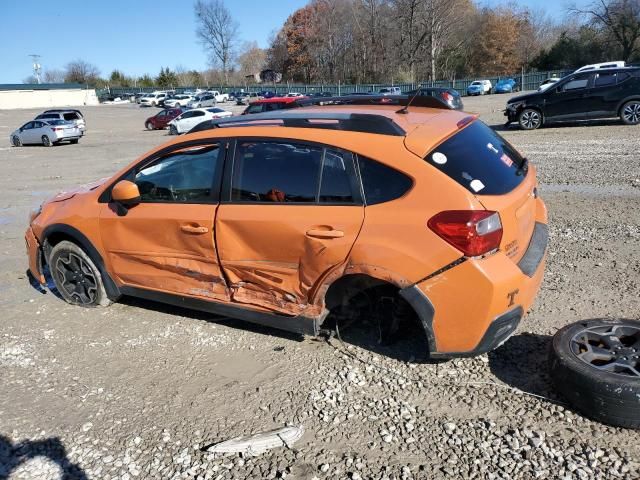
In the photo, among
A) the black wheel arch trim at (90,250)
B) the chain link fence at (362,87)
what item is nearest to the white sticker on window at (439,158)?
the black wheel arch trim at (90,250)

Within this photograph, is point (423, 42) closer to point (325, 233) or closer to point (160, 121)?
point (160, 121)

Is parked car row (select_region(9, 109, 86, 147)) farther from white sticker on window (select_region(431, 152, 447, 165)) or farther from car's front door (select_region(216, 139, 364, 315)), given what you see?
white sticker on window (select_region(431, 152, 447, 165))

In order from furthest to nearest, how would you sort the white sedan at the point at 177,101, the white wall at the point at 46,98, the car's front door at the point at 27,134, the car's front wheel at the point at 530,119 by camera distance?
the white wall at the point at 46,98 → the white sedan at the point at 177,101 → the car's front door at the point at 27,134 → the car's front wheel at the point at 530,119

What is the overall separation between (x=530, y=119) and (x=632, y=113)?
8.95 ft

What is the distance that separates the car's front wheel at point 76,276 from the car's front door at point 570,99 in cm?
1495

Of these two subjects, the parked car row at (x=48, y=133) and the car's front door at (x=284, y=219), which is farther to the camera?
the parked car row at (x=48, y=133)

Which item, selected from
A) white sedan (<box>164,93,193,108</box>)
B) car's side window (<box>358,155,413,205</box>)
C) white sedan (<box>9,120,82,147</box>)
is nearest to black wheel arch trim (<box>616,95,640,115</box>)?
car's side window (<box>358,155,413,205</box>)

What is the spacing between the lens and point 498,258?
2949 mm

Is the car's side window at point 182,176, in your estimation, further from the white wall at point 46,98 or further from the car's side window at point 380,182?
the white wall at point 46,98

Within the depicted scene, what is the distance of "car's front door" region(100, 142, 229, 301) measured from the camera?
3.74m

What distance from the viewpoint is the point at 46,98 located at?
76.2 meters

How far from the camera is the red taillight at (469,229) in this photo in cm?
286

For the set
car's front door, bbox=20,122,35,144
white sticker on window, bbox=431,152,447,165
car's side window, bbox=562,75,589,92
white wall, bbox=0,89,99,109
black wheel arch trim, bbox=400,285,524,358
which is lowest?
black wheel arch trim, bbox=400,285,524,358

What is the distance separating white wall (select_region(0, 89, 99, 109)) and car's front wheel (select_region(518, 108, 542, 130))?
3000 inches
